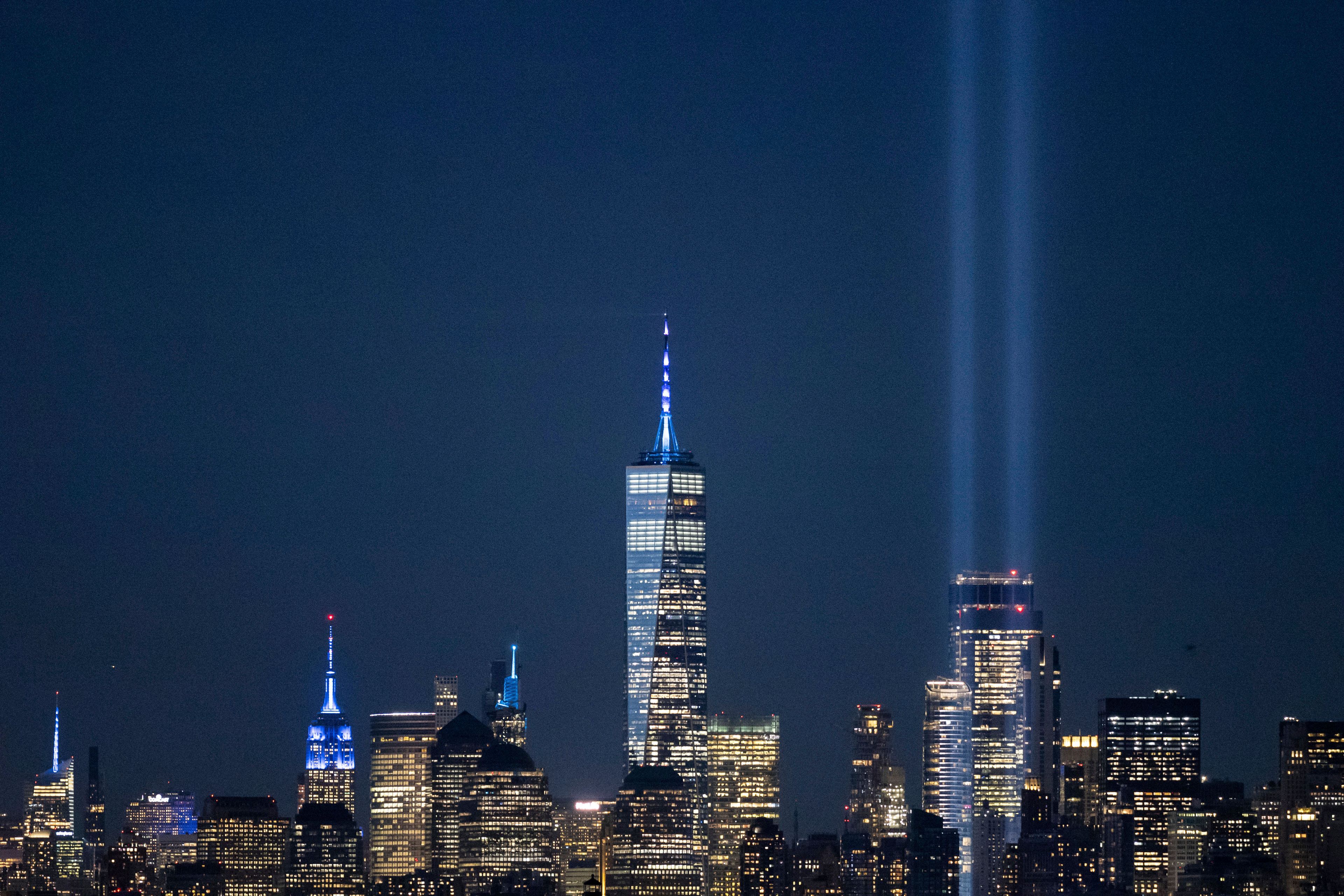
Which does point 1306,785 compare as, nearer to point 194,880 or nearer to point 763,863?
point 763,863

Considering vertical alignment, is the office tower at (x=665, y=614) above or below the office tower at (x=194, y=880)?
above

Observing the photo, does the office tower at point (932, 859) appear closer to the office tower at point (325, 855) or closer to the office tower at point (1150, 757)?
the office tower at point (1150, 757)

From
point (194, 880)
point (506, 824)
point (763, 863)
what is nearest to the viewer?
point (194, 880)

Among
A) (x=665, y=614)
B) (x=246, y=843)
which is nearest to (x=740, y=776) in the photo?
(x=665, y=614)

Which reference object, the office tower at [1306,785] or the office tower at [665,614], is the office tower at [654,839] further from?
the office tower at [1306,785]

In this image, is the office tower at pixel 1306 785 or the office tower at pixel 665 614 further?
the office tower at pixel 665 614

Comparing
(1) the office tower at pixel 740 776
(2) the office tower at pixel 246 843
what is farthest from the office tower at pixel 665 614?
(2) the office tower at pixel 246 843

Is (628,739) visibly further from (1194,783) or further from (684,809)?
(1194,783)
